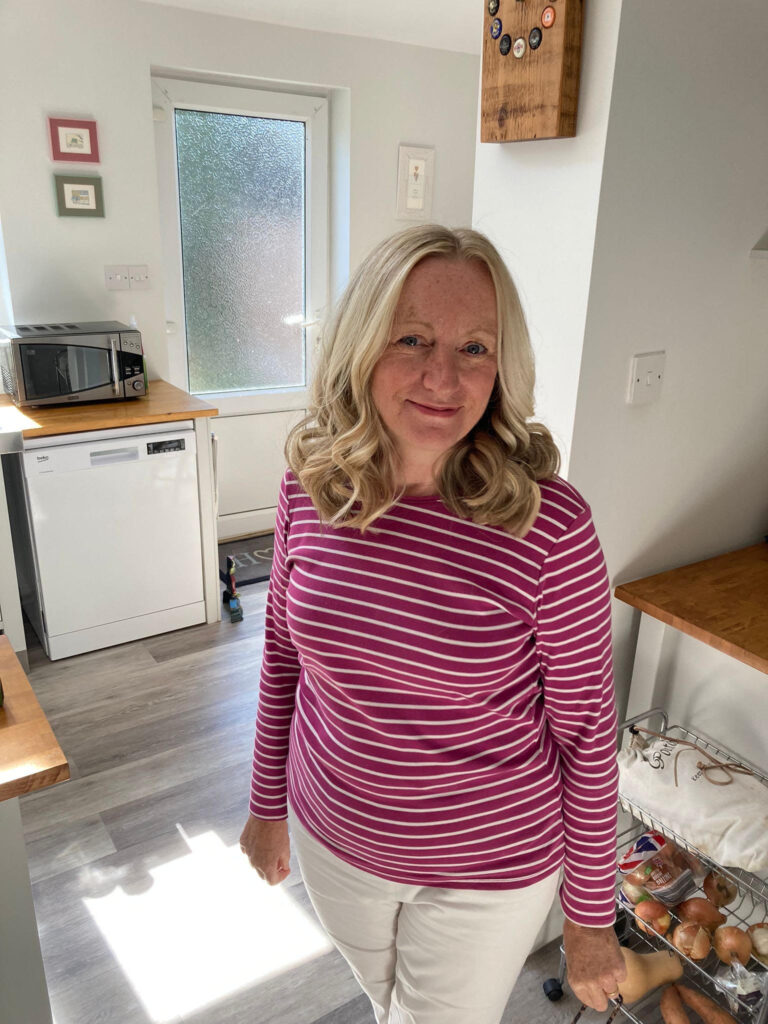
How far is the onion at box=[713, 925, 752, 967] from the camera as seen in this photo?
1444mm

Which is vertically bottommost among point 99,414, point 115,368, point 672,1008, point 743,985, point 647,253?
point 672,1008

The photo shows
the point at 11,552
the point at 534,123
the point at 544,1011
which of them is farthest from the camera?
the point at 11,552

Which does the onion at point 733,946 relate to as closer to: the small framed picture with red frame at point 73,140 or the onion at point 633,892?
the onion at point 633,892

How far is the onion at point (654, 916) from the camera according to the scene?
1529 mm

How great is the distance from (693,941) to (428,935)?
2.32 feet

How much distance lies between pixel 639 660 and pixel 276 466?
2.65m

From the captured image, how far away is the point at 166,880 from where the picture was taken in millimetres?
2006

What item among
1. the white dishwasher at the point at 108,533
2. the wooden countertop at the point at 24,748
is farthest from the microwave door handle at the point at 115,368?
the wooden countertop at the point at 24,748

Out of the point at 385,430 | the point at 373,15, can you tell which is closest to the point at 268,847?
the point at 385,430

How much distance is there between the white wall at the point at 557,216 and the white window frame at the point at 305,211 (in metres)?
1.75

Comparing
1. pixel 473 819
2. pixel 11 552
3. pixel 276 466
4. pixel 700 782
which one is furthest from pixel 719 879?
pixel 276 466

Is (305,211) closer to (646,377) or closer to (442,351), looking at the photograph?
(646,377)

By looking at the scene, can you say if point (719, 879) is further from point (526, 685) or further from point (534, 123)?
point (534, 123)

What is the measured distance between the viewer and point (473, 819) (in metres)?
1.03
